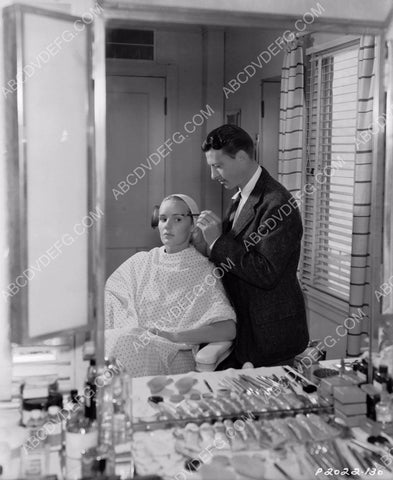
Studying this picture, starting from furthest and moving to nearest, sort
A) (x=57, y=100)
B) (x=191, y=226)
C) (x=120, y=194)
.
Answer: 1. (x=191, y=226)
2. (x=120, y=194)
3. (x=57, y=100)

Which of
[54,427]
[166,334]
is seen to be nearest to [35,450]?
[54,427]

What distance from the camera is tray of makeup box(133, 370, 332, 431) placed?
64.7 inches

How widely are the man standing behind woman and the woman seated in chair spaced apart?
0.04 meters

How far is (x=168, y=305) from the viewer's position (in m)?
1.80

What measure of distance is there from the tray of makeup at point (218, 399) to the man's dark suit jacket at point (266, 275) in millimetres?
68

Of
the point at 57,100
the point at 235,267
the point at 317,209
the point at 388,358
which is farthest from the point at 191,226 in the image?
the point at 388,358

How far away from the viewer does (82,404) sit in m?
1.56

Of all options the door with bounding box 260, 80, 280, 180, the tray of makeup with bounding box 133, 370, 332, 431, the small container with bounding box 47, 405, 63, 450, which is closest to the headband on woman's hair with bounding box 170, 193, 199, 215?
the door with bounding box 260, 80, 280, 180

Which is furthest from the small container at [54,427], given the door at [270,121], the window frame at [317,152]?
the door at [270,121]

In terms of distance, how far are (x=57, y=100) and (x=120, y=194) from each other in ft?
0.91

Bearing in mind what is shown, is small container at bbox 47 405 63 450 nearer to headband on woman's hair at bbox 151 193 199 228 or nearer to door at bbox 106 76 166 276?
door at bbox 106 76 166 276

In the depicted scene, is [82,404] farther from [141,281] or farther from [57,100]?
[57,100]

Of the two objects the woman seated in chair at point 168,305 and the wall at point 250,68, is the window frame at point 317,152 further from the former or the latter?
the woman seated in chair at point 168,305

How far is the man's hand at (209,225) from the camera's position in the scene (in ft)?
5.57
